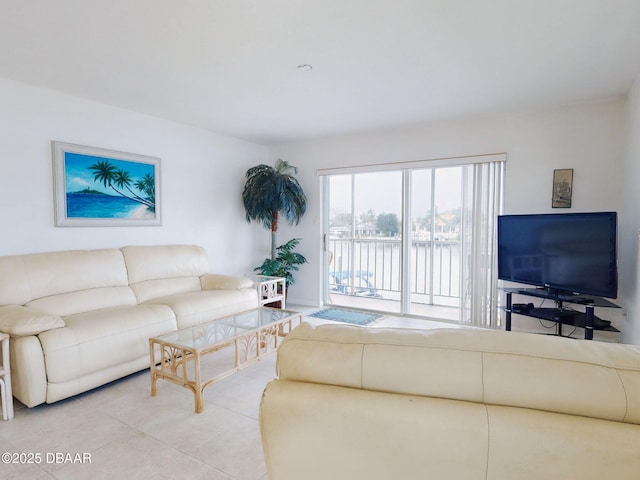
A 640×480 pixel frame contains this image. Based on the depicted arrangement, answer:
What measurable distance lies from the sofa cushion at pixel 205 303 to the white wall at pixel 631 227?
10.7ft

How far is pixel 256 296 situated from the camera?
3.78 m

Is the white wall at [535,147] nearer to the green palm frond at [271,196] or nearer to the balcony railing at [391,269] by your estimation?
the green palm frond at [271,196]

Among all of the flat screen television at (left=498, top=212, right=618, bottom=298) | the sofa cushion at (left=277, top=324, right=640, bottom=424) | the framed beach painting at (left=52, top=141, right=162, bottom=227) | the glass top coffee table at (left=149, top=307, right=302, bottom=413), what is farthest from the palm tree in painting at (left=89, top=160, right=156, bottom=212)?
the flat screen television at (left=498, top=212, right=618, bottom=298)

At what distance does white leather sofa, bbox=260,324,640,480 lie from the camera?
0.65 m

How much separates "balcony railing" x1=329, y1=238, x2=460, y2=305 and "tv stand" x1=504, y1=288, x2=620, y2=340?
Result: 155cm

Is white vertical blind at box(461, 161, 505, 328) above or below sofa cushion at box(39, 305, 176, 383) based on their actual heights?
above

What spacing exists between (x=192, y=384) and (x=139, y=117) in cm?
286

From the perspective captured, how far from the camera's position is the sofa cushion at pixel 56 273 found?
8.32 ft

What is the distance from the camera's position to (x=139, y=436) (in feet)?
6.22

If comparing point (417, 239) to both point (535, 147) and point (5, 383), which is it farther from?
point (5, 383)

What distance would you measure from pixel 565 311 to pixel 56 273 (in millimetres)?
4356

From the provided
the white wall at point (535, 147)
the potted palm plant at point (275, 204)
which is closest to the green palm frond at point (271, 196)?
the potted palm plant at point (275, 204)

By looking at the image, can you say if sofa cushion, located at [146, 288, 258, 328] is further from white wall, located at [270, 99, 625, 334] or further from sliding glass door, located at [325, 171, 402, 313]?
white wall, located at [270, 99, 625, 334]

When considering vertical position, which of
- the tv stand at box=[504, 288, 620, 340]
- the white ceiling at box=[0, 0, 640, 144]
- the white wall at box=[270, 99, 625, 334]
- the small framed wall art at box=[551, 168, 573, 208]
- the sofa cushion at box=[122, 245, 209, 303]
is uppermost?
the white ceiling at box=[0, 0, 640, 144]
